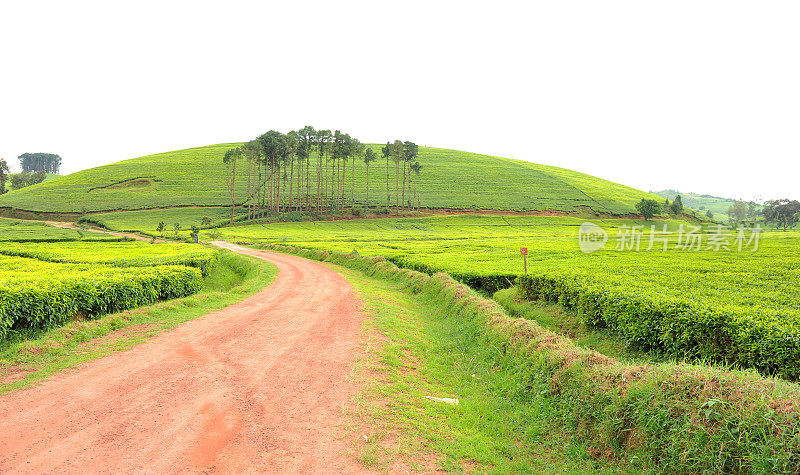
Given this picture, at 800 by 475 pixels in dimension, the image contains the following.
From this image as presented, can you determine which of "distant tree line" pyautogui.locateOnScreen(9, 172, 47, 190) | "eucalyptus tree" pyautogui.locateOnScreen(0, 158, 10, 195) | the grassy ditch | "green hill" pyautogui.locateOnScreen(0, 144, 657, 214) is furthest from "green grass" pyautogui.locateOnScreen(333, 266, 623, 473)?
"distant tree line" pyautogui.locateOnScreen(9, 172, 47, 190)

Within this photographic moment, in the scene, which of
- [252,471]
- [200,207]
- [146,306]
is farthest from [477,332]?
[200,207]

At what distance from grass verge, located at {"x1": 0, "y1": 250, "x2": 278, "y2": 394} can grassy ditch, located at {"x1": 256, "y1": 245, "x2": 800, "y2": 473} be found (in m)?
9.84

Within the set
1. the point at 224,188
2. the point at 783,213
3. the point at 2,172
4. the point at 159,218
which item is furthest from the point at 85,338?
the point at 2,172

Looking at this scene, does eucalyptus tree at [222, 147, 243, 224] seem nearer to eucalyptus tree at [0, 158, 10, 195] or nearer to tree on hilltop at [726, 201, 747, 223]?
eucalyptus tree at [0, 158, 10, 195]

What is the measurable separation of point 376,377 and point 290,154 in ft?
268

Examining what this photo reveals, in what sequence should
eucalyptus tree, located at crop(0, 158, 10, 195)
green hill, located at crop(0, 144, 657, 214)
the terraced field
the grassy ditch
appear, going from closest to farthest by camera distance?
the grassy ditch
the terraced field
green hill, located at crop(0, 144, 657, 214)
eucalyptus tree, located at crop(0, 158, 10, 195)

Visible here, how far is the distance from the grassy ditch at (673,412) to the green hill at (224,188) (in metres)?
87.8

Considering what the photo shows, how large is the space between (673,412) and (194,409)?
7.18 m

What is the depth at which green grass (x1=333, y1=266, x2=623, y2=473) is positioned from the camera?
5.92 metres

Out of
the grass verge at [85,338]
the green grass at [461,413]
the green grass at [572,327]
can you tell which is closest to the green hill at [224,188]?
the green grass at [572,327]

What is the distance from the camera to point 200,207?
89250 mm

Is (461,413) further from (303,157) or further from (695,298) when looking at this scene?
(303,157)

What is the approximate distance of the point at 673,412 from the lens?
5352 millimetres

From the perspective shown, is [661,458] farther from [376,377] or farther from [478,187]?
[478,187]
